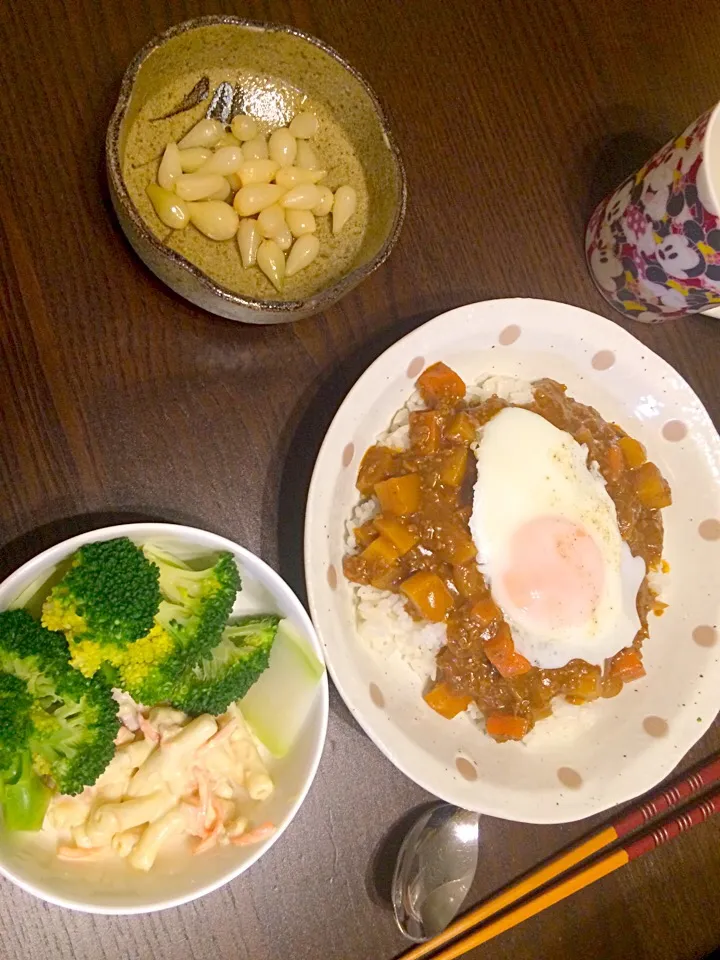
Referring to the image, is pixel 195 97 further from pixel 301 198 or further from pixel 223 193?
pixel 301 198

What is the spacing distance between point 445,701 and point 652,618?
66 cm

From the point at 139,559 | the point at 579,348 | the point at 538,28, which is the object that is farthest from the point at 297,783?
the point at 538,28

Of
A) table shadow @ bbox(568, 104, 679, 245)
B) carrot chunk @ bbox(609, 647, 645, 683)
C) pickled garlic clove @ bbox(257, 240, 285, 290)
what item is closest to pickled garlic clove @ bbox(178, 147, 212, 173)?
pickled garlic clove @ bbox(257, 240, 285, 290)

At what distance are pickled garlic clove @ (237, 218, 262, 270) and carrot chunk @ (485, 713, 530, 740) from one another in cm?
126

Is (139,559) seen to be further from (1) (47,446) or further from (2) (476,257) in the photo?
(2) (476,257)

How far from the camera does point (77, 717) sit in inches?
58.2

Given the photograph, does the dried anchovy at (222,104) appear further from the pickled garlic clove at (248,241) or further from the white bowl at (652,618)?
the white bowl at (652,618)

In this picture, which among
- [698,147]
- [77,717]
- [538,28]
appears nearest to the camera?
[77,717]

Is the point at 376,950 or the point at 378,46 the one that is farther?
the point at 378,46

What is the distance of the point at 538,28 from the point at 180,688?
207cm

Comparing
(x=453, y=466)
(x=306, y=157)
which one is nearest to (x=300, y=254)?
(x=306, y=157)

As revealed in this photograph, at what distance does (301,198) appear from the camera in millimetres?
1773

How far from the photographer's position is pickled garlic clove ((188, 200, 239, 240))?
1.70m

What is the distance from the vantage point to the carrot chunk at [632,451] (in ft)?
6.84
